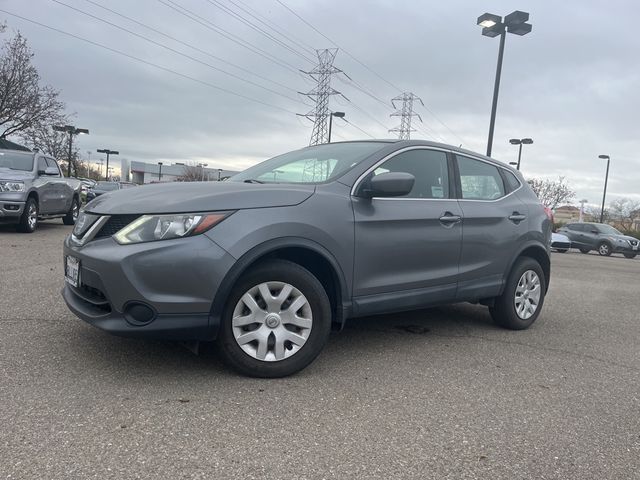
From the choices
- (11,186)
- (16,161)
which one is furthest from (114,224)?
(16,161)

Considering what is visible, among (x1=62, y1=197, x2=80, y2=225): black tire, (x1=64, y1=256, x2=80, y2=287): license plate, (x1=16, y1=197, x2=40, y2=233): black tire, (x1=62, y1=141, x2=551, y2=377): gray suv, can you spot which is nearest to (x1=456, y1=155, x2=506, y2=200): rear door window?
(x1=62, y1=141, x2=551, y2=377): gray suv

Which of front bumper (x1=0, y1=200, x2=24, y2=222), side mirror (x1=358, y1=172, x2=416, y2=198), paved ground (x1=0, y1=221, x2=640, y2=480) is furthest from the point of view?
front bumper (x1=0, y1=200, x2=24, y2=222)

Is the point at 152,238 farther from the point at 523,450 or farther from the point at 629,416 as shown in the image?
the point at 629,416

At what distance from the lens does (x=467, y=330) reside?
5000 millimetres

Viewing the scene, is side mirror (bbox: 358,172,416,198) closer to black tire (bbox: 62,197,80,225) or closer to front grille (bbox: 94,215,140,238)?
front grille (bbox: 94,215,140,238)

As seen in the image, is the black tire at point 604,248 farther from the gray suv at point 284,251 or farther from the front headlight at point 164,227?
the front headlight at point 164,227

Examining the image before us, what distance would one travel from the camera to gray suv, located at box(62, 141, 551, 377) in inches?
118

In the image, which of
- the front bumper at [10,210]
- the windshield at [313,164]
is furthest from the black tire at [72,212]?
the windshield at [313,164]

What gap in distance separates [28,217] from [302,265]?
871cm

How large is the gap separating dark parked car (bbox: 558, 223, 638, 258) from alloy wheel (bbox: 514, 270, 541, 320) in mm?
20092

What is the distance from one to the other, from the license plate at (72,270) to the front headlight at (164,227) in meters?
0.44

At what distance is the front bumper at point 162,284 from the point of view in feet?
9.64

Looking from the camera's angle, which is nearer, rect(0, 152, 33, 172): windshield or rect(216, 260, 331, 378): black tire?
rect(216, 260, 331, 378): black tire

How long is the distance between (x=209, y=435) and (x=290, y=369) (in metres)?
0.85
